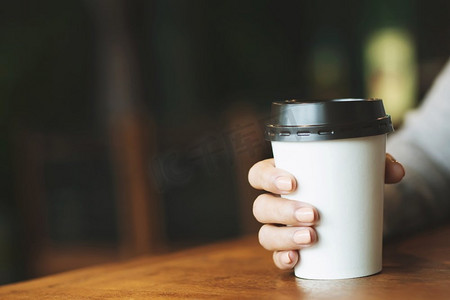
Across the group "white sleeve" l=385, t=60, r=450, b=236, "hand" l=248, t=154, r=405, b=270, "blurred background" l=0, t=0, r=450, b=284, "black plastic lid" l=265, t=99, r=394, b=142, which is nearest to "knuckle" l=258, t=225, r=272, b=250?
"hand" l=248, t=154, r=405, b=270

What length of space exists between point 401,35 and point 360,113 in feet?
16.5

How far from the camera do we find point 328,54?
6426 millimetres

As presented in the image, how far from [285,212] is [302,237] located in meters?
0.04

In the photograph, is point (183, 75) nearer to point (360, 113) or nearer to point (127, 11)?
point (127, 11)

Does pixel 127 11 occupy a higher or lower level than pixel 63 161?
higher

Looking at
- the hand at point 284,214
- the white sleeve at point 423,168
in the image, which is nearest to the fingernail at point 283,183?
the hand at point 284,214

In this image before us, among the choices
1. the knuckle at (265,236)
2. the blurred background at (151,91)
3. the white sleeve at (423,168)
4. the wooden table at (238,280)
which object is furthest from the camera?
the blurred background at (151,91)

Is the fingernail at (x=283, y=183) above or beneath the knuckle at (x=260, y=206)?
above

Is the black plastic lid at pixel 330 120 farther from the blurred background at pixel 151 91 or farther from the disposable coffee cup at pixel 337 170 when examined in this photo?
the blurred background at pixel 151 91

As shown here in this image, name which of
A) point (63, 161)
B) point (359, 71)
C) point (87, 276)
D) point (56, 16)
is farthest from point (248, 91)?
point (87, 276)

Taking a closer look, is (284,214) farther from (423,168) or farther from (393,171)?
(423,168)

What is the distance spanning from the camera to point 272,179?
80cm

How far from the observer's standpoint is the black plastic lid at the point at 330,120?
73 centimetres

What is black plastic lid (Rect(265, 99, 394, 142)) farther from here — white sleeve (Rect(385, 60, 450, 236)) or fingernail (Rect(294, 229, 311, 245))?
white sleeve (Rect(385, 60, 450, 236))
